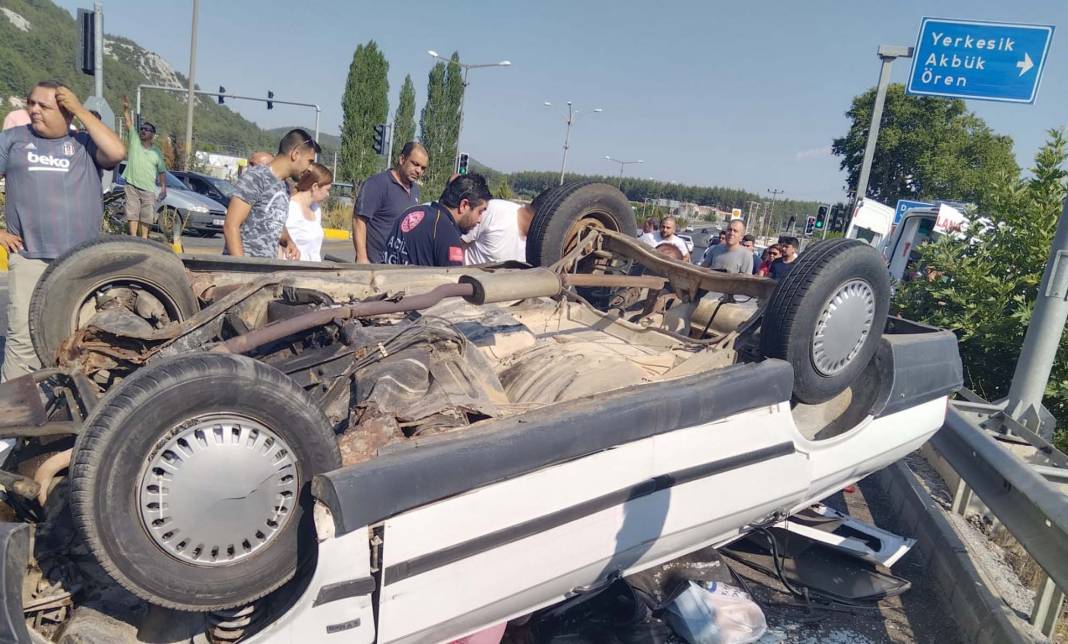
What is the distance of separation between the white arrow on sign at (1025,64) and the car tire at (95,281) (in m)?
8.96

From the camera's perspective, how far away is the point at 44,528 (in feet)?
6.53

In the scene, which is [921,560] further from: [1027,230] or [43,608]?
[43,608]

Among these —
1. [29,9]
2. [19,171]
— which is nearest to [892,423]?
[19,171]

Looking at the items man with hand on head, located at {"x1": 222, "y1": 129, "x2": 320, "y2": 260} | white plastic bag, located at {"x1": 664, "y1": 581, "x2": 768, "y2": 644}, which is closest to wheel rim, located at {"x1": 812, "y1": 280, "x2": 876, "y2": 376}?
white plastic bag, located at {"x1": 664, "y1": 581, "x2": 768, "y2": 644}

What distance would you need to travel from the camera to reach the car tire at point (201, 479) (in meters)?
1.70

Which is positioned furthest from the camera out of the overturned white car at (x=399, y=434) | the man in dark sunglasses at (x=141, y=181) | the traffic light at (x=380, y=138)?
the traffic light at (x=380, y=138)

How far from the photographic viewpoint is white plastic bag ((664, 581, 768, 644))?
A: 108 inches

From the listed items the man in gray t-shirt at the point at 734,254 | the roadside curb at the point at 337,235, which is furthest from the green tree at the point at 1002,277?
the roadside curb at the point at 337,235

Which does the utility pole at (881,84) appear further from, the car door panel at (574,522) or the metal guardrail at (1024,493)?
the car door panel at (574,522)

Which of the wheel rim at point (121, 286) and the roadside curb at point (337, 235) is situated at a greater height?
the wheel rim at point (121, 286)

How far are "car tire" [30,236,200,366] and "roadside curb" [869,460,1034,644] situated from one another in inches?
142

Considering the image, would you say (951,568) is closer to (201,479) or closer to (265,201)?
(201,479)

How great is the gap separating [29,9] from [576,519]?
408ft

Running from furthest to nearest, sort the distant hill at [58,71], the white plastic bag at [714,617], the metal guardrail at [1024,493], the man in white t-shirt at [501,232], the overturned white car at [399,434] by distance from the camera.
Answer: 1. the distant hill at [58,71]
2. the man in white t-shirt at [501,232]
3. the white plastic bag at [714,617]
4. the metal guardrail at [1024,493]
5. the overturned white car at [399,434]
